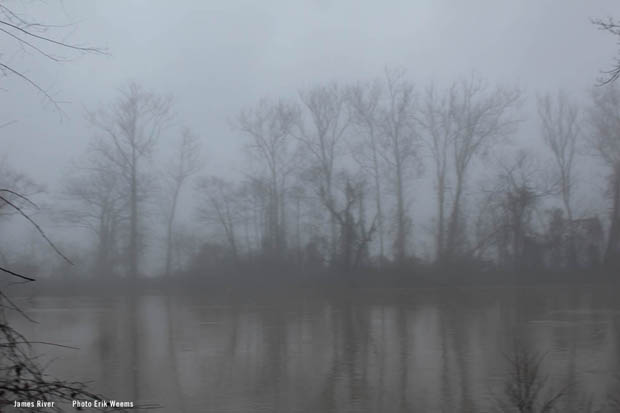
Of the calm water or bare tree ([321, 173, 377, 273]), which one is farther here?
bare tree ([321, 173, 377, 273])

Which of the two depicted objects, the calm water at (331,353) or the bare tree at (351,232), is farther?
the bare tree at (351,232)

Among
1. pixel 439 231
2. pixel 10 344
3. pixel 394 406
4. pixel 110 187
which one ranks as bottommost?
pixel 394 406

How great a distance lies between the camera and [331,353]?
42.2ft

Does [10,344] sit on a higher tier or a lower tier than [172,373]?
higher

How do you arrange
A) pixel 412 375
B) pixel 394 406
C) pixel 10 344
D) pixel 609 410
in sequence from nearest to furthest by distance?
1. pixel 10 344
2. pixel 609 410
3. pixel 394 406
4. pixel 412 375

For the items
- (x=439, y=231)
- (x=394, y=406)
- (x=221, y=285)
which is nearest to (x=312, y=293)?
(x=221, y=285)

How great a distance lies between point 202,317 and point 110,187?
22754 mm

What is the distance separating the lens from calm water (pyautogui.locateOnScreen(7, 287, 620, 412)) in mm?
8812

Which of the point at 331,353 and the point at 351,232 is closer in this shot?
the point at 331,353

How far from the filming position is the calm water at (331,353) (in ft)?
28.9

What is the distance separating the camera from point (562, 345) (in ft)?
43.7

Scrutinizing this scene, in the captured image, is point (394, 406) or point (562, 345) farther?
point (562, 345)

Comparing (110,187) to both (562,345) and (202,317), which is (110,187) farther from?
(562,345)

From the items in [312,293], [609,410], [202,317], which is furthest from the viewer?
[312,293]
